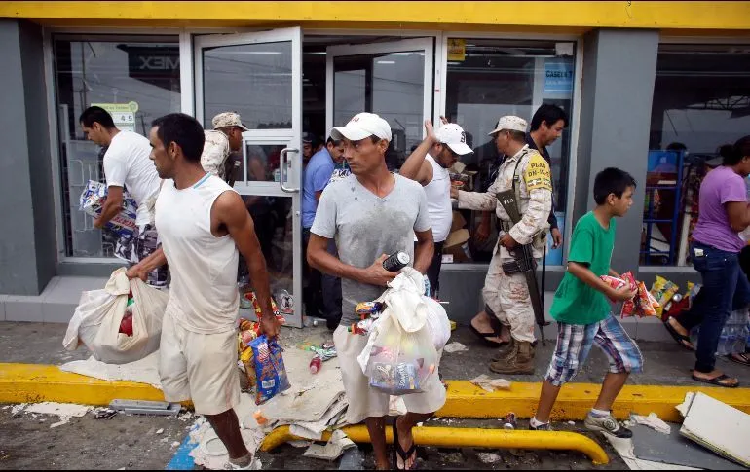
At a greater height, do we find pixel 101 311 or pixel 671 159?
pixel 671 159

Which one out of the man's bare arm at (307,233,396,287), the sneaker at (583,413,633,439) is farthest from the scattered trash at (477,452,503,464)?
the man's bare arm at (307,233,396,287)

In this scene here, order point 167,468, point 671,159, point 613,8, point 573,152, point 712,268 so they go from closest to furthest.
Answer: point 167,468
point 712,268
point 613,8
point 573,152
point 671,159

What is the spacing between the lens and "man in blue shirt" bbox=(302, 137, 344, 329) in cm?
484

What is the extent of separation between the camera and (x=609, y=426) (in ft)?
11.0

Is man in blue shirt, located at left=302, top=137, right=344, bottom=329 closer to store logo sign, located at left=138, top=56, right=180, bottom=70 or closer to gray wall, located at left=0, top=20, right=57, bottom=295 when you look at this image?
store logo sign, located at left=138, top=56, right=180, bottom=70

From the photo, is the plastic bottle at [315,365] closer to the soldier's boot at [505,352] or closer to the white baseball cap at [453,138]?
the soldier's boot at [505,352]

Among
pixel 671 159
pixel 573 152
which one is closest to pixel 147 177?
pixel 573 152

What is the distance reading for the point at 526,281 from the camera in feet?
13.5

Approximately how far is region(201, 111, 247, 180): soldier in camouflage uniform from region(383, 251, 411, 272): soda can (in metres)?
2.13

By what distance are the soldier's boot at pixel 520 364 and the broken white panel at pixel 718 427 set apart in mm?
1107

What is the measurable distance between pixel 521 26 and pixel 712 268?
2723 mm

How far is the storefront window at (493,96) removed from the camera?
526cm

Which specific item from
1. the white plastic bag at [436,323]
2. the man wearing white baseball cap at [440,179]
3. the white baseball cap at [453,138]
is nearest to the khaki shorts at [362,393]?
the white plastic bag at [436,323]

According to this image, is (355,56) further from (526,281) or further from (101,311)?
(101,311)
